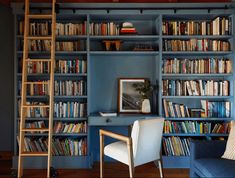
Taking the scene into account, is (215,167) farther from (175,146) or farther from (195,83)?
(195,83)

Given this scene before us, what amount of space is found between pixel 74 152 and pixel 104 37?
1.77 metres

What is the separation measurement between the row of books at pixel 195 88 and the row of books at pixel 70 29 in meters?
1.45

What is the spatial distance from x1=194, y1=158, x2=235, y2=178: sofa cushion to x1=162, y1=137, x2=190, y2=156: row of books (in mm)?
1297

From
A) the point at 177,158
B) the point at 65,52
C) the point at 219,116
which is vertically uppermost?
the point at 65,52

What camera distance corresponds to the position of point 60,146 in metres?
4.67

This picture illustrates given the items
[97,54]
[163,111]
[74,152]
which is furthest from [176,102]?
[74,152]

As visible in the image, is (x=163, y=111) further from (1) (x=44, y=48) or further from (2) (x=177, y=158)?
(1) (x=44, y=48)

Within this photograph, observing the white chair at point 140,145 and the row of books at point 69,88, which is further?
the row of books at point 69,88

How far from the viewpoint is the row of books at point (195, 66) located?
15.5ft

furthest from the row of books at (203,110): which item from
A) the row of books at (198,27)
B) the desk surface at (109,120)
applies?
the row of books at (198,27)

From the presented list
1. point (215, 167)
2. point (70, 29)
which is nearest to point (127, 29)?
point (70, 29)

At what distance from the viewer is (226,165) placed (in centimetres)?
304

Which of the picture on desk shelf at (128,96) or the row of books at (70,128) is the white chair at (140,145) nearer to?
the row of books at (70,128)

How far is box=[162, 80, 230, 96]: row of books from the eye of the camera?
4.74 meters
